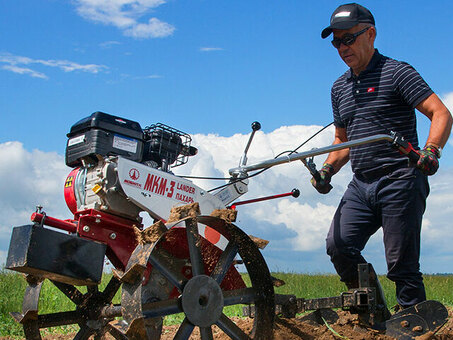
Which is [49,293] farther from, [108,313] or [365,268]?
[365,268]

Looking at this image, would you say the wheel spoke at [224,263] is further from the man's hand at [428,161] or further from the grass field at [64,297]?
the grass field at [64,297]

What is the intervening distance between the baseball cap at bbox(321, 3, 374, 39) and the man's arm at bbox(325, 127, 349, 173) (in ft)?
2.60

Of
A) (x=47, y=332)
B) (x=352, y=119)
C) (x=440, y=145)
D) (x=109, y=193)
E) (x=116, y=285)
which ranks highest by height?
(x=352, y=119)

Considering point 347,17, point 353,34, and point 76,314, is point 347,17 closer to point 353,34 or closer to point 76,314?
point 353,34

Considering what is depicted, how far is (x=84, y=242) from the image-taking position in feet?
10.9

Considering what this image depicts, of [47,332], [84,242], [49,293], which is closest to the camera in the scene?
[84,242]

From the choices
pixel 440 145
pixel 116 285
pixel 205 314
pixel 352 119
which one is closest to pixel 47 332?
pixel 116 285

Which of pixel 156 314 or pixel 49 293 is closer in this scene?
pixel 156 314

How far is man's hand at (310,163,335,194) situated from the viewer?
424cm

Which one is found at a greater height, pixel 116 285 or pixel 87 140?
pixel 87 140

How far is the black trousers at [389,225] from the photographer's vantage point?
3738mm

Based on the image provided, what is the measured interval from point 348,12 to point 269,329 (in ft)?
7.63

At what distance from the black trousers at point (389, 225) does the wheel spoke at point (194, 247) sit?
130 centimetres

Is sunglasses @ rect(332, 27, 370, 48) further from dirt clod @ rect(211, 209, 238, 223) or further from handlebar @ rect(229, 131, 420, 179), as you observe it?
dirt clod @ rect(211, 209, 238, 223)
